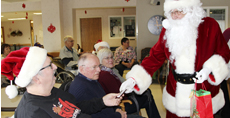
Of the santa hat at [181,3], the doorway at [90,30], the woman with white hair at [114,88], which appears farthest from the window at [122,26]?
the santa hat at [181,3]

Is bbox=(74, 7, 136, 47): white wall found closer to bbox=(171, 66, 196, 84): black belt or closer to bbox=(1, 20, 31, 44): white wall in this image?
bbox=(1, 20, 31, 44): white wall

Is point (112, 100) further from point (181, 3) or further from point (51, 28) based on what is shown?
point (51, 28)

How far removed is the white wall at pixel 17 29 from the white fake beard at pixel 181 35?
591 inches

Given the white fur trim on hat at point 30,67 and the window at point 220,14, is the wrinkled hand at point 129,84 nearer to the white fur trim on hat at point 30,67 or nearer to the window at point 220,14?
the white fur trim on hat at point 30,67

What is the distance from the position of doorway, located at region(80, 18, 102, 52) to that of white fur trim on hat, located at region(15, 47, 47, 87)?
368 inches

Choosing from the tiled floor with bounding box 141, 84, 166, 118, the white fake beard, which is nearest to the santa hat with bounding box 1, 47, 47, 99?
the white fake beard

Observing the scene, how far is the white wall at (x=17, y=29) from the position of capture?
14609 mm

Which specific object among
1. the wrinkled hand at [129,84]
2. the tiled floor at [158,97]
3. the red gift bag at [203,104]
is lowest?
the tiled floor at [158,97]

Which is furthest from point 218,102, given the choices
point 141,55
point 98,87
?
point 141,55

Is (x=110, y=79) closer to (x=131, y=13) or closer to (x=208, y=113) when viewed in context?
(x=208, y=113)

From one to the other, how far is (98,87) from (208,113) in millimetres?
900

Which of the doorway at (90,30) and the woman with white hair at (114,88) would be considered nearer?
the woman with white hair at (114,88)

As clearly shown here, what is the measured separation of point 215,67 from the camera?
1384mm

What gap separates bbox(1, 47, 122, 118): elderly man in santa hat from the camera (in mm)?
1020
